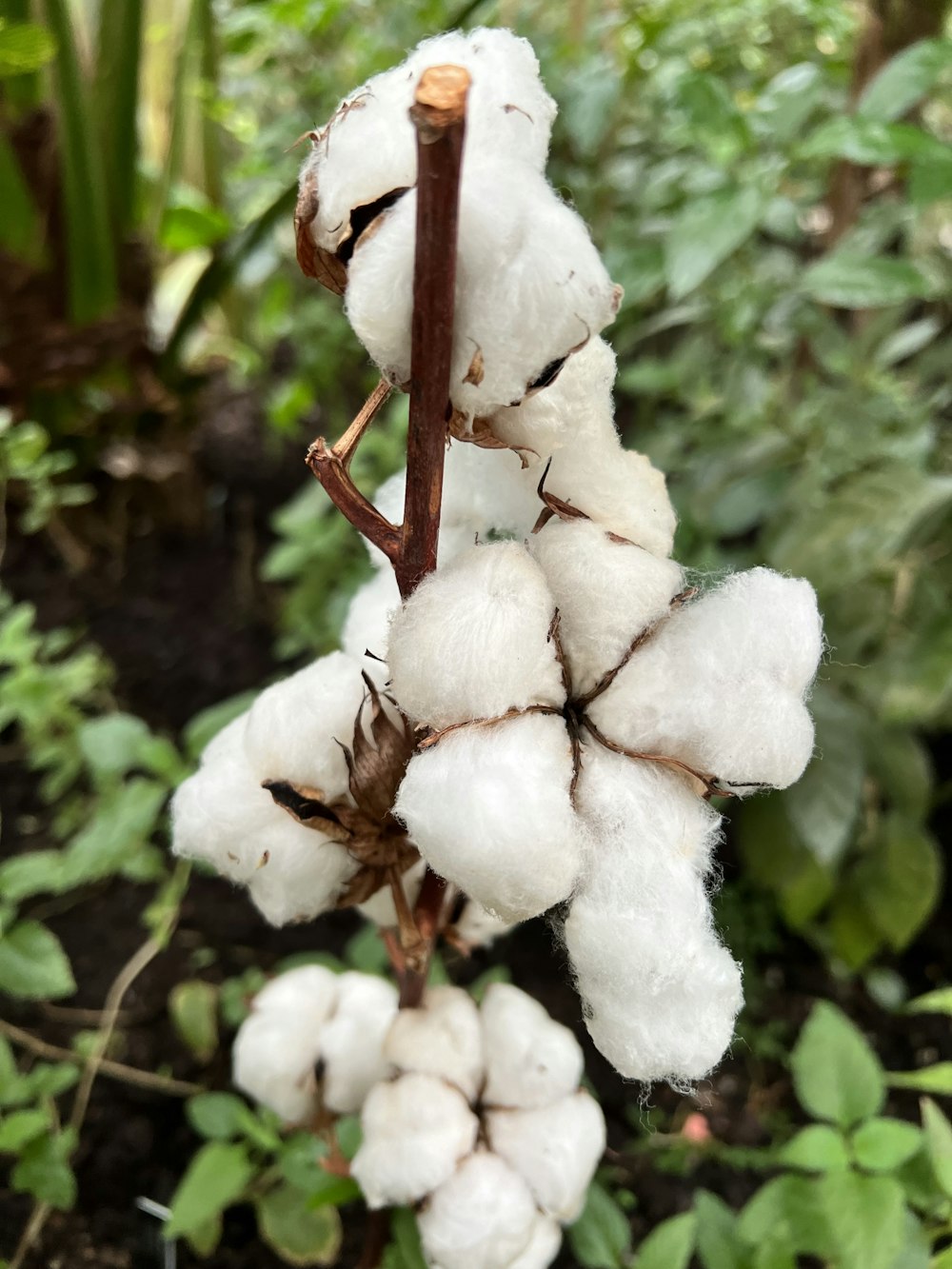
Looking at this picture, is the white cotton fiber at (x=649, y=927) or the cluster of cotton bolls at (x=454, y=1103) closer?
the white cotton fiber at (x=649, y=927)

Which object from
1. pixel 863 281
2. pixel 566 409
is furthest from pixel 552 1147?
pixel 863 281

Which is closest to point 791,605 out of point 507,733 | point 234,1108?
point 507,733

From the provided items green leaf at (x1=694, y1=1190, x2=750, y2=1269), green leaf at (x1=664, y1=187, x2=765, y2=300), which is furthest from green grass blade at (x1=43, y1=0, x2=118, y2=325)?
green leaf at (x1=694, y1=1190, x2=750, y2=1269)

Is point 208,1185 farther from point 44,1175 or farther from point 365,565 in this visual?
point 365,565

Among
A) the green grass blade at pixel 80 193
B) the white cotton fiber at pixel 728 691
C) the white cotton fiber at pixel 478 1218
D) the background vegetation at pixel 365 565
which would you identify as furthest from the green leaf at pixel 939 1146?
the green grass blade at pixel 80 193

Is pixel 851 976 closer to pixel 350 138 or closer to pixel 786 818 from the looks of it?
pixel 786 818

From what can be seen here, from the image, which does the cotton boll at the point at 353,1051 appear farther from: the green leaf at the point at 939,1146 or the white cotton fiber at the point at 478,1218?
the green leaf at the point at 939,1146

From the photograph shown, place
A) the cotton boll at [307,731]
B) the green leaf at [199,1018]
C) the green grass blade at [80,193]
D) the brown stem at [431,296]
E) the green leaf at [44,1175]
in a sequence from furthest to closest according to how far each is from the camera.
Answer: the green grass blade at [80,193] → the green leaf at [199,1018] → the green leaf at [44,1175] → the cotton boll at [307,731] → the brown stem at [431,296]

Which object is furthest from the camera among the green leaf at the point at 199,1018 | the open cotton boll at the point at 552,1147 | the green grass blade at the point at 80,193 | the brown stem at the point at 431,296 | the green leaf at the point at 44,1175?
the green grass blade at the point at 80,193
